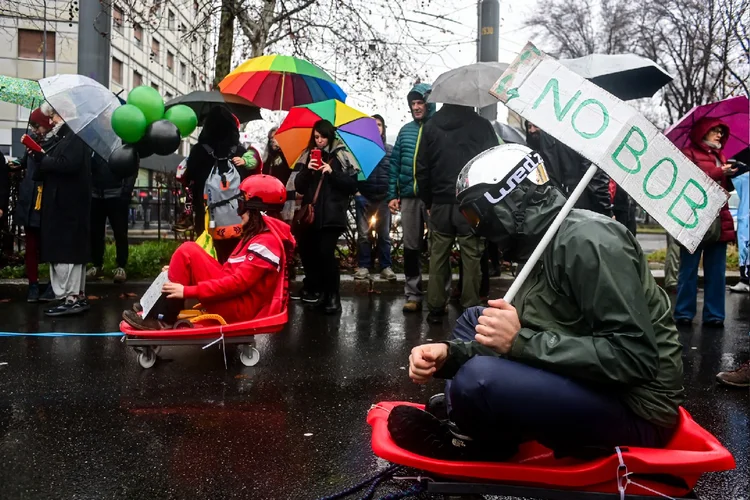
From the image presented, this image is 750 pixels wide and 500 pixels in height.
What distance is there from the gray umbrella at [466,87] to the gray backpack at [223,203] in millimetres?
1960

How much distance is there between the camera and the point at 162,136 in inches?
242

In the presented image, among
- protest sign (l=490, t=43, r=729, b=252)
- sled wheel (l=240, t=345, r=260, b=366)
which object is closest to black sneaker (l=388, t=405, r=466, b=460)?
protest sign (l=490, t=43, r=729, b=252)

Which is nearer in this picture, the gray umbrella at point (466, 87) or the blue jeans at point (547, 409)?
the blue jeans at point (547, 409)

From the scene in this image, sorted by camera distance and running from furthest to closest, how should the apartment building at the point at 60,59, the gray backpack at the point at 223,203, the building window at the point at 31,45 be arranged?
the building window at the point at 31,45 → the apartment building at the point at 60,59 → the gray backpack at the point at 223,203

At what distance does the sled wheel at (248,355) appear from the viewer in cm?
479

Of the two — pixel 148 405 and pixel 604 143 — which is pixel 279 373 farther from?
pixel 604 143

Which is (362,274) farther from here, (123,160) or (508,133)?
(123,160)

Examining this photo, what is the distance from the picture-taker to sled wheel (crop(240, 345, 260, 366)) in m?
4.79

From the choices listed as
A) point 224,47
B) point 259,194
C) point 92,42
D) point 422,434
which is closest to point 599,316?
point 422,434

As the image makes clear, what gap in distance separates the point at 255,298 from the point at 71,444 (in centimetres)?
170

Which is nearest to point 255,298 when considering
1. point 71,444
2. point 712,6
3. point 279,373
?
point 279,373

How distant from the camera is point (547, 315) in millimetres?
2418

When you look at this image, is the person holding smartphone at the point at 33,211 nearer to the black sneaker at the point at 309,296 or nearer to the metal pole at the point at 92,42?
the metal pole at the point at 92,42

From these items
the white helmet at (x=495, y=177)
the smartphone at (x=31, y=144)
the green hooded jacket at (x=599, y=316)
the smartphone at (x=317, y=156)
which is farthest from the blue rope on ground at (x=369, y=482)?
the smartphone at (x=31, y=144)
